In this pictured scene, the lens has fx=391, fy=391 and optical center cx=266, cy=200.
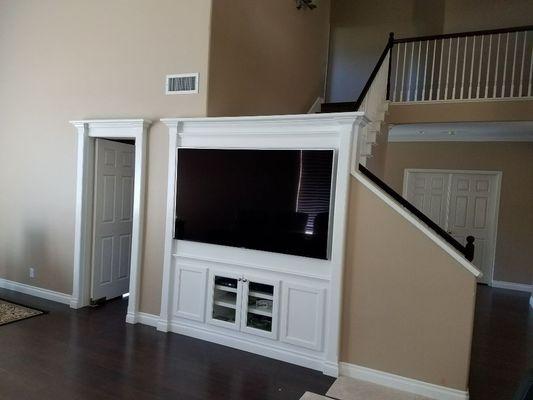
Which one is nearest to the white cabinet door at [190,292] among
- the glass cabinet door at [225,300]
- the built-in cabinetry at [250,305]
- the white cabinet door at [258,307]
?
the built-in cabinetry at [250,305]

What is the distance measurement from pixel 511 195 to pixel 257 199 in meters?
5.16

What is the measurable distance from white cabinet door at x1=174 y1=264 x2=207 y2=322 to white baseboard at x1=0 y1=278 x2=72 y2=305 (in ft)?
5.43

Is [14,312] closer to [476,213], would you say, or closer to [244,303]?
[244,303]

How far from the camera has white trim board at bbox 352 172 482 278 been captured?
2.90 m

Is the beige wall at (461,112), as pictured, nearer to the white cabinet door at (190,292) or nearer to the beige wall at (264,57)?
the beige wall at (264,57)

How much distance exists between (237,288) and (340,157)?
1.58 m

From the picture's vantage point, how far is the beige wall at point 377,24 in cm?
649

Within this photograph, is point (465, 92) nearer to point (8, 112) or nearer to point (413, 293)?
point (413, 293)

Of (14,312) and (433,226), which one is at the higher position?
(433,226)

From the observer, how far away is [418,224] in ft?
9.93

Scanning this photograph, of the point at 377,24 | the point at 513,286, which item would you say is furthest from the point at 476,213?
the point at 377,24

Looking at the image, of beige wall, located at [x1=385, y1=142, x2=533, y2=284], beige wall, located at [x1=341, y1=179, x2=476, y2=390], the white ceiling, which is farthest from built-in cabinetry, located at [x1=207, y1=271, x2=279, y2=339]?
beige wall, located at [x1=385, y1=142, x2=533, y2=284]

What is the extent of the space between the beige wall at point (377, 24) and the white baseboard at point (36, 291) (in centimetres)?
525

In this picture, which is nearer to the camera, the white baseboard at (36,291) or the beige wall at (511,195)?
the white baseboard at (36,291)
